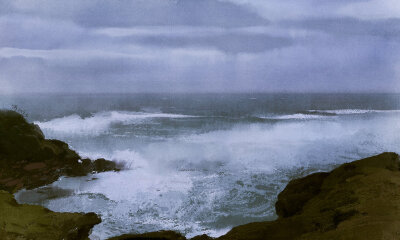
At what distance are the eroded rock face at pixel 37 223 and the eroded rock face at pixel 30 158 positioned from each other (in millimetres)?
4330

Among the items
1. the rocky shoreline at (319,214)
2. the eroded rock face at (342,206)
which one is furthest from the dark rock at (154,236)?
the eroded rock face at (342,206)

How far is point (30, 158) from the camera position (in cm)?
986

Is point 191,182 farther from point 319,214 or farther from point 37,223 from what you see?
point 319,214

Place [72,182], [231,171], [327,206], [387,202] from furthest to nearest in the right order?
1. [231,171]
2. [72,182]
3. [327,206]
4. [387,202]

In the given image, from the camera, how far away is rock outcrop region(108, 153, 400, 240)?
3.04m

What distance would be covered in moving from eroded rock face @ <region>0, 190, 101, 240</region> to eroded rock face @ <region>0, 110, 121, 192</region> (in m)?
4.33

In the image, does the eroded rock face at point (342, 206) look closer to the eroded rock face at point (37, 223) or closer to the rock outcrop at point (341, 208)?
the rock outcrop at point (341, 208)

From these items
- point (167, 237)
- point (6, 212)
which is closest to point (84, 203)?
point (6, 212)

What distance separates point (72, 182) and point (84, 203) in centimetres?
208

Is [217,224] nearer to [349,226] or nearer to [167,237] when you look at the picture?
[167,237]

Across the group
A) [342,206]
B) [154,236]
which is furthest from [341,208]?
[154,236]

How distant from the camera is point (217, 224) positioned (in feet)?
22.4

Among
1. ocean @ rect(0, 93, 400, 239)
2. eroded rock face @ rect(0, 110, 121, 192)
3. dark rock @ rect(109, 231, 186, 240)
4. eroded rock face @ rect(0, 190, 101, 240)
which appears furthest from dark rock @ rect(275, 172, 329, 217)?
eroded rock face @ rect(0, 110, 121, 192)

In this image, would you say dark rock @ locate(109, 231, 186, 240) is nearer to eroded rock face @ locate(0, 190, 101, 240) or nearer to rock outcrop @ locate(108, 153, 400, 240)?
rock outcrop @ locate(108, 153, 400, 240)
